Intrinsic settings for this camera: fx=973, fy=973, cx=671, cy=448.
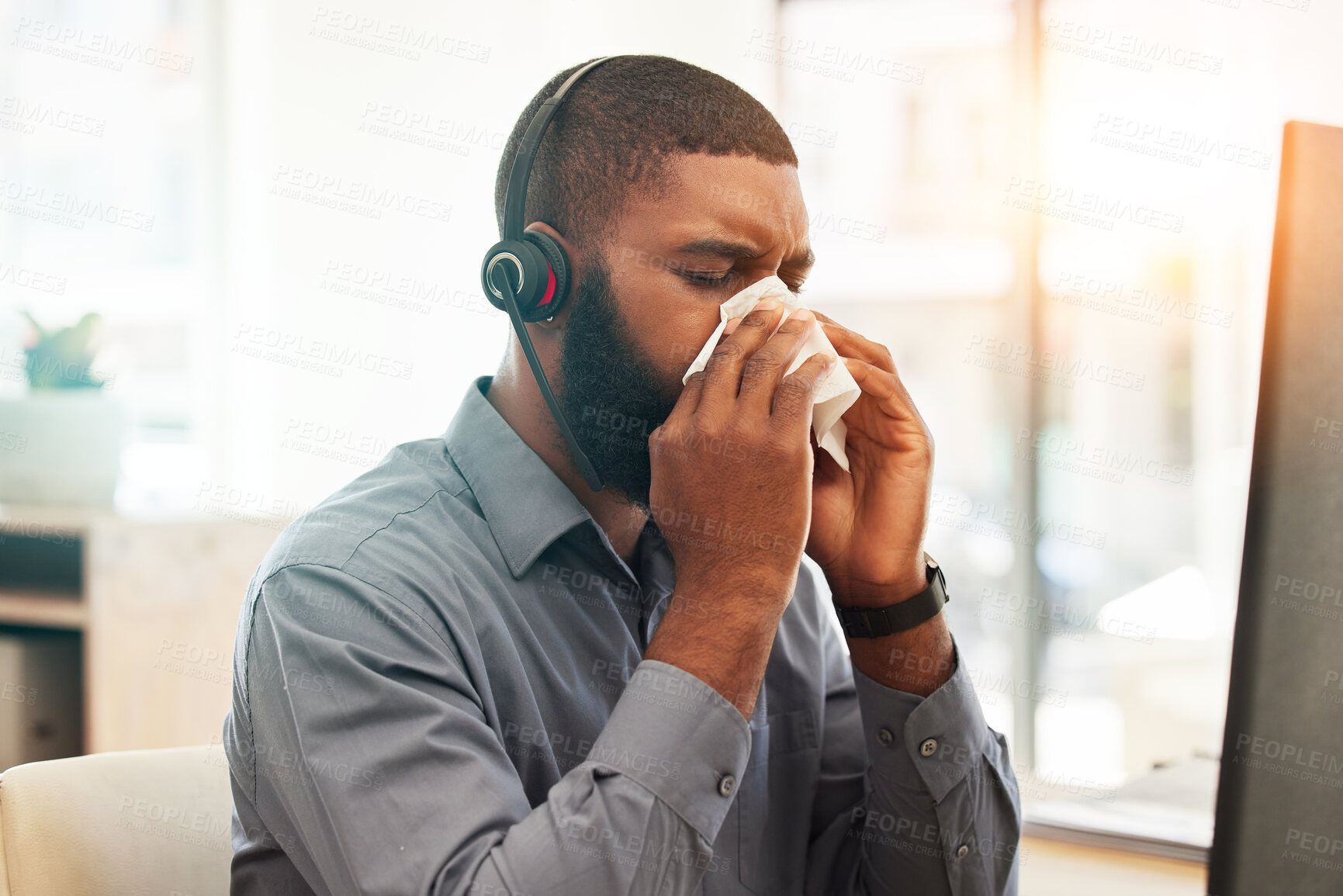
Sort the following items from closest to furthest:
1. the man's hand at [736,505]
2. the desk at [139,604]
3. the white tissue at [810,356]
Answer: the man's hand at [736,505]
the white tissue at [810,356]
the desk at [139,604]

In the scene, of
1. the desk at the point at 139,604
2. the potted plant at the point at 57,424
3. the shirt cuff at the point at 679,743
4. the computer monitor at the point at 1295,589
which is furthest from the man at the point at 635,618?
the potted plant at the point at 57,424

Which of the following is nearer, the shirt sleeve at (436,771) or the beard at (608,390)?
the shirt sleeve at (436,771)

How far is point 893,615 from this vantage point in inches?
38.8

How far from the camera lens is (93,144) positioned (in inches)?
102

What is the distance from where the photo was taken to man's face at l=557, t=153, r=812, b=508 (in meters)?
0.95

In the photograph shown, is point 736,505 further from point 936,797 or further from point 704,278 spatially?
point 936,797

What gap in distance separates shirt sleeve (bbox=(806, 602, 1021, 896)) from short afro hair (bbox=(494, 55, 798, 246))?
0.55 metres

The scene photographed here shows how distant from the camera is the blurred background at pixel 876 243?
237 centimetres

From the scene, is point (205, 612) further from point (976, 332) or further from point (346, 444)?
point (976, 332)

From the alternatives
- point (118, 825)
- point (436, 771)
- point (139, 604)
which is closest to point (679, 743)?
point (436, 771)

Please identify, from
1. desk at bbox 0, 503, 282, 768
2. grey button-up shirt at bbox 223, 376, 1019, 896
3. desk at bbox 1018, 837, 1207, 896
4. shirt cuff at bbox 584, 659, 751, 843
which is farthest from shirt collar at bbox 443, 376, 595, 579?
desk at bbox 0, 503, 282, 768

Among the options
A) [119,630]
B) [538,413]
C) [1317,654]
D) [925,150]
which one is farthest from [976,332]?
[1317,654]

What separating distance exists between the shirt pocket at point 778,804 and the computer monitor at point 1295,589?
1.88 feet

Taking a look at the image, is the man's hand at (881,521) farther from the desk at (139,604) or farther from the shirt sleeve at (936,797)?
the desk at (139,604)
